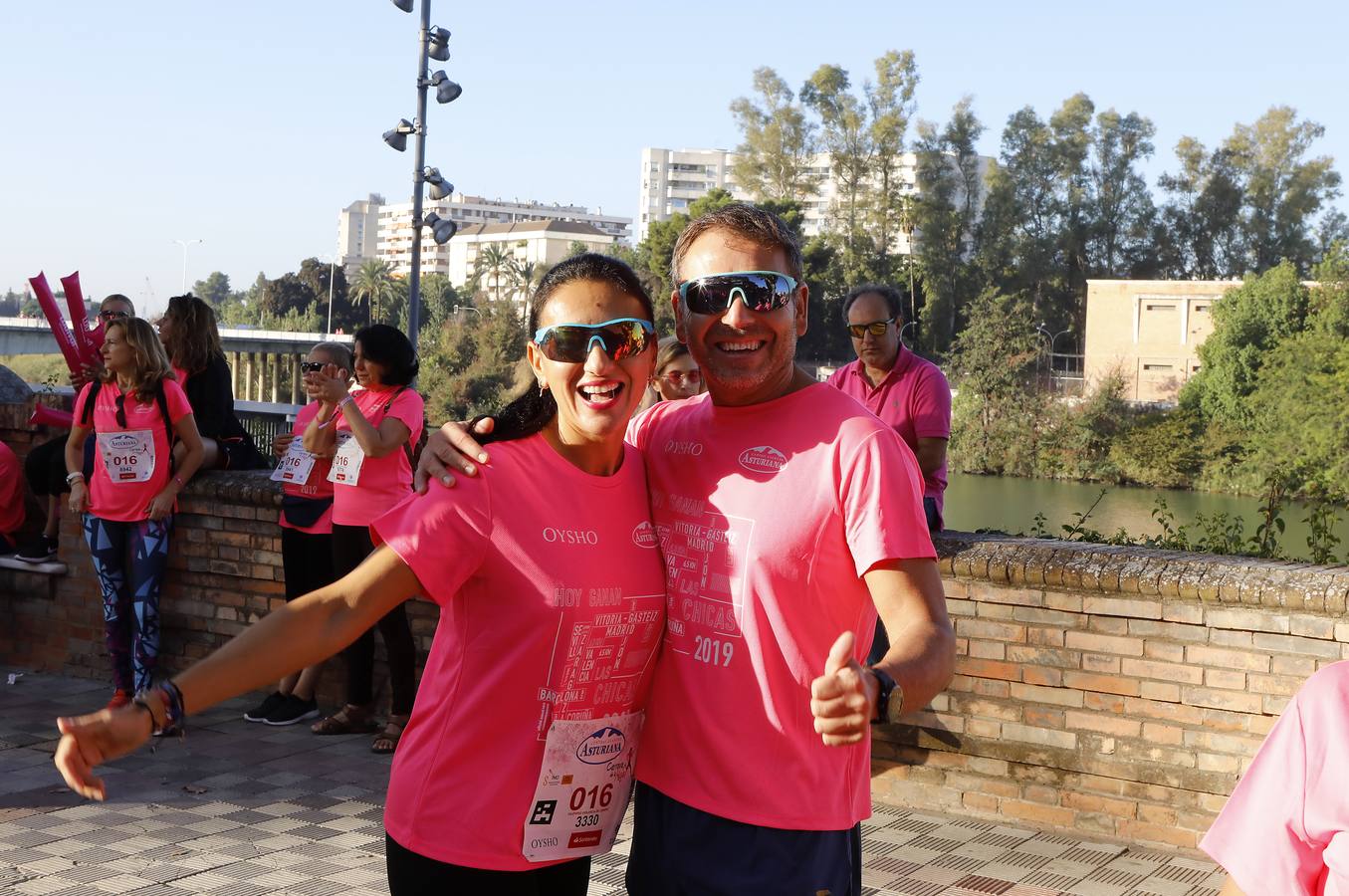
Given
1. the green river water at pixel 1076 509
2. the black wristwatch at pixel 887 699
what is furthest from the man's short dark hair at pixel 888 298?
the black wristwatch at pixel 887 699

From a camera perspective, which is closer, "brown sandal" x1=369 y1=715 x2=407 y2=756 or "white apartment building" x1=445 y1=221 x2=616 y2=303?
"brown sandal" x1=369 y1=715 x2=407 y2=756

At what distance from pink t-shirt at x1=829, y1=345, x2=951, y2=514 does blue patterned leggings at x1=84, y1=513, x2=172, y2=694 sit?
3.44m

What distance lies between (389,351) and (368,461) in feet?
1.76

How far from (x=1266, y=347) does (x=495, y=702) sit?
7046cm

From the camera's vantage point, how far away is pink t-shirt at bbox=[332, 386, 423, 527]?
6668mm

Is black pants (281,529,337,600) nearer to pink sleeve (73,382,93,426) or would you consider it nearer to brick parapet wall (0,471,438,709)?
brick parapet wall (0,471,438,709)

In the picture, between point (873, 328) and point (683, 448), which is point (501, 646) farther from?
point (873, 328)

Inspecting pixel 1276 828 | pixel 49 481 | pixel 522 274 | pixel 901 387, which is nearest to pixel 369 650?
pixel 49 481

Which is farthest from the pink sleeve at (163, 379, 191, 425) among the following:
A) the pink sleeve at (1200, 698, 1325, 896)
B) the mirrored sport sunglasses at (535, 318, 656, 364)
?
the pink sleeve at (1200, 698, 1325, 896)

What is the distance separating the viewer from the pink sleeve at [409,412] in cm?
674

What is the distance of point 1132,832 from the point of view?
5.50m

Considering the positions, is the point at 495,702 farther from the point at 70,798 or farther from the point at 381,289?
the point at 381,289

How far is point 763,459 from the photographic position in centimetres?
275

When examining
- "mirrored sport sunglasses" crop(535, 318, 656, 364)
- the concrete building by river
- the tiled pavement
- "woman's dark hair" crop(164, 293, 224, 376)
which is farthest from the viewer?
the concrete building by river
